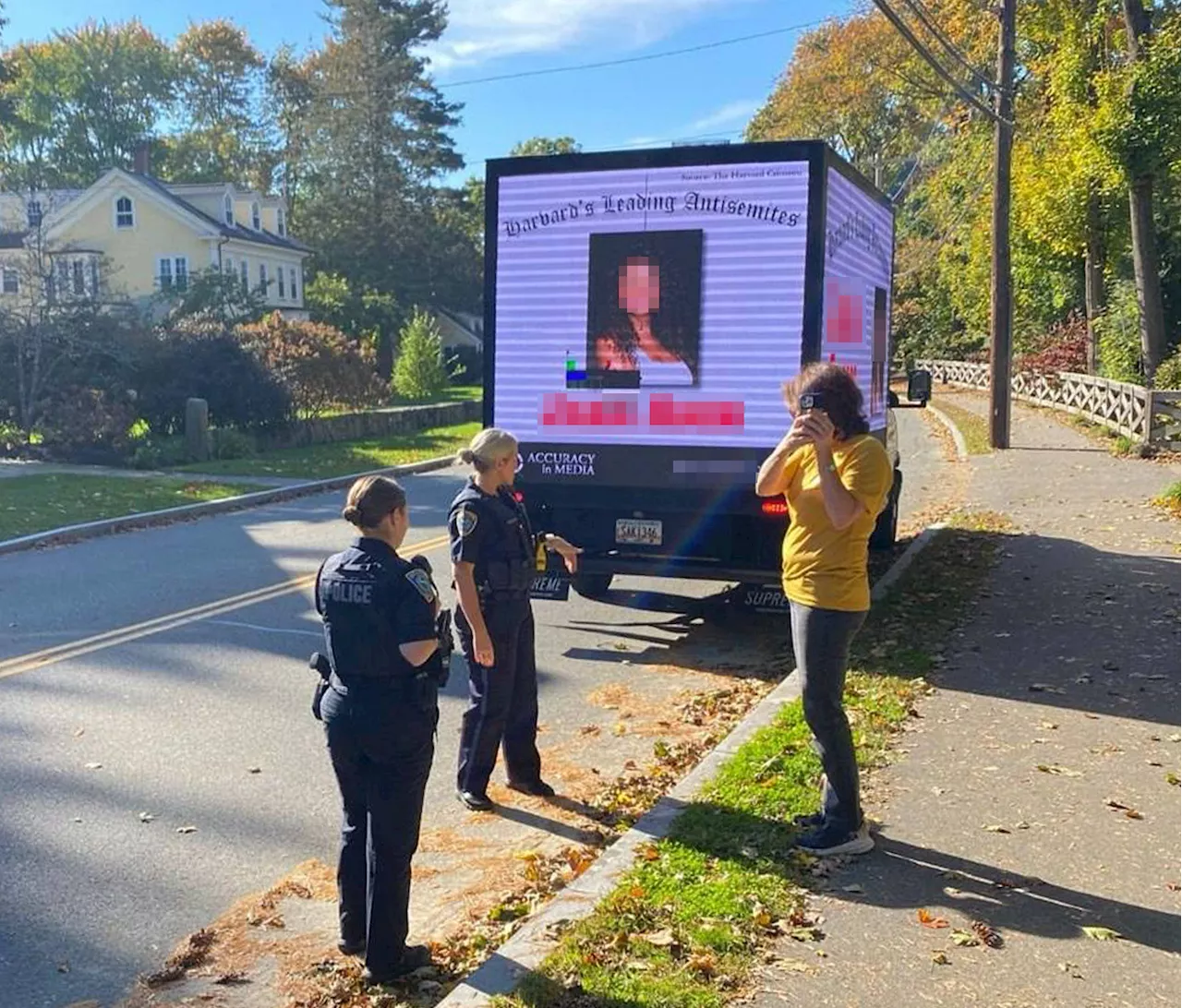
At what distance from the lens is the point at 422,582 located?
3.64 metres

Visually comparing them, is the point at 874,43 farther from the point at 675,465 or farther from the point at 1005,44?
the point at 675,465

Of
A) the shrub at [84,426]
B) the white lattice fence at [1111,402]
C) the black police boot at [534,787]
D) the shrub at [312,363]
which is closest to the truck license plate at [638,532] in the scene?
the black police boot at [534,787]

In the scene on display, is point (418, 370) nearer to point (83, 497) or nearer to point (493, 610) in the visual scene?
point (83, 497)

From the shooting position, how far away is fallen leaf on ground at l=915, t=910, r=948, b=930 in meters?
3.89

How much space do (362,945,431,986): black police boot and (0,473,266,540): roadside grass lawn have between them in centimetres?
1043

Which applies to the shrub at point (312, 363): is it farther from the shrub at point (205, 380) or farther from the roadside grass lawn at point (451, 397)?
the roadside grass lawn at point (451, 397)

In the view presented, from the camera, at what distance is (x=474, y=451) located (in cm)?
513

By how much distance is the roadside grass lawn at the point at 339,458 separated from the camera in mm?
19664

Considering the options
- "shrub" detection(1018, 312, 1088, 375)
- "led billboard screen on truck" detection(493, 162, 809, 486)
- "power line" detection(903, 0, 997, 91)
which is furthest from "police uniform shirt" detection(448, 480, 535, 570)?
"shrub" detection(1018, 312, 1088, 375)

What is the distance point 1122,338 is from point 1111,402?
5126mm

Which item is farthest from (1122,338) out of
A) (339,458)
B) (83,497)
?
(83,497)

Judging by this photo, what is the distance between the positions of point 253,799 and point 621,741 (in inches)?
79.3

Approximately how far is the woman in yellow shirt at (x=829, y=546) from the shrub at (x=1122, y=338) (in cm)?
2391

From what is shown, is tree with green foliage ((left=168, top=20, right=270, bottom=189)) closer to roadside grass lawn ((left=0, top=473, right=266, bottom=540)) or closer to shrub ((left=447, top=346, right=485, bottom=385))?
shrub ((left=447, top=346, right=485, bottom=385))
